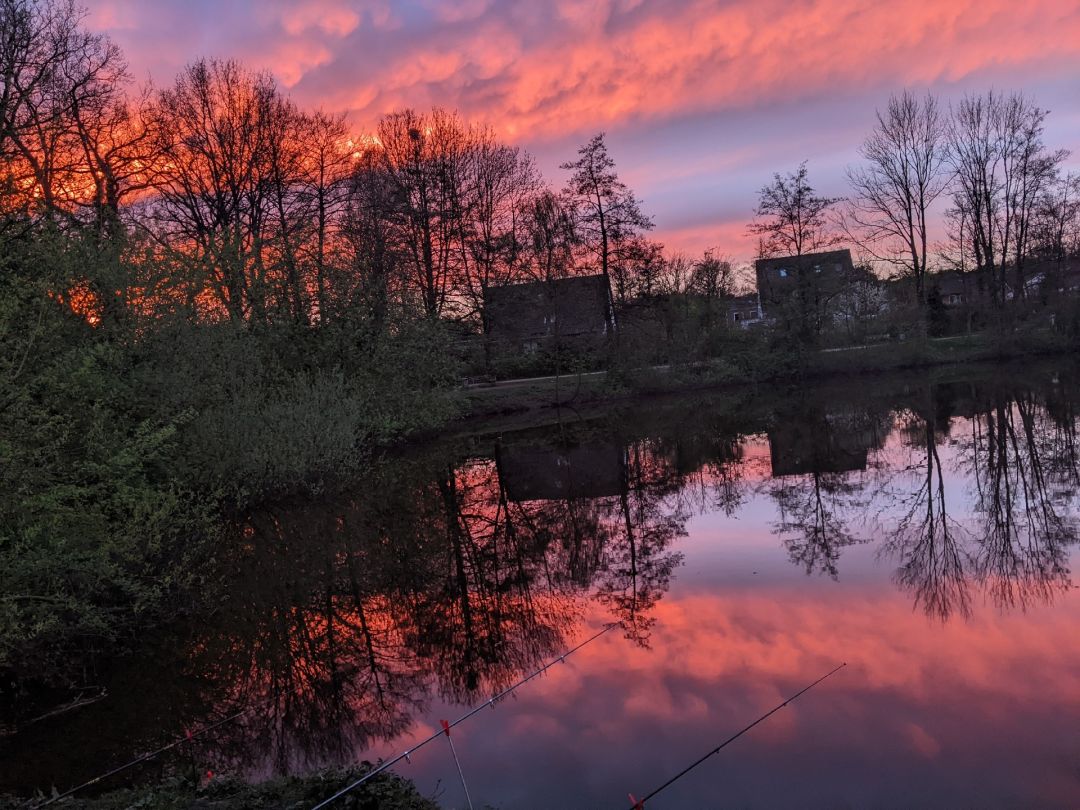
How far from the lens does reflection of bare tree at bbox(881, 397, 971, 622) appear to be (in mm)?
8062

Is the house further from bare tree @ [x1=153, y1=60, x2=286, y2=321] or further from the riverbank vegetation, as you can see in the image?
bare tree @ [x1=153, y1=60, x2=286, y2=321]

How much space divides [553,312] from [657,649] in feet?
104

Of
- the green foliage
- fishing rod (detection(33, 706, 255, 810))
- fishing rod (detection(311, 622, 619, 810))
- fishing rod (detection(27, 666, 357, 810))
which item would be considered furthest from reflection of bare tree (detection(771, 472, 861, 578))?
the green foliage

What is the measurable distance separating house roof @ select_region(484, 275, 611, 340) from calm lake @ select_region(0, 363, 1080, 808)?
23099 mm

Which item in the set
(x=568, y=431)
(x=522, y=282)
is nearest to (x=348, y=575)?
(x=568, y=431)

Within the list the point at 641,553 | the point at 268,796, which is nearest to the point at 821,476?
the point at 641,553

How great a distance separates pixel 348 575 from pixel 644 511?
5344 mm

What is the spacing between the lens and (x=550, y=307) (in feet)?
125

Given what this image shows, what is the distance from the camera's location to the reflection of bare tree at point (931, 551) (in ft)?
26.5

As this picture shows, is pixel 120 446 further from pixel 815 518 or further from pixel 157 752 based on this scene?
pixel 815 518

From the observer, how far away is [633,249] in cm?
4022

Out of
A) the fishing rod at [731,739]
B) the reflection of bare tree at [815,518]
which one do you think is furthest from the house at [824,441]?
the fishing rod at [731,739]

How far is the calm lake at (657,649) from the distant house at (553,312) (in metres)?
23.1

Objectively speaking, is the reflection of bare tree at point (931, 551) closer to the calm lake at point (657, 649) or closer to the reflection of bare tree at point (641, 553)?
the calm lake at point (657, 649)
